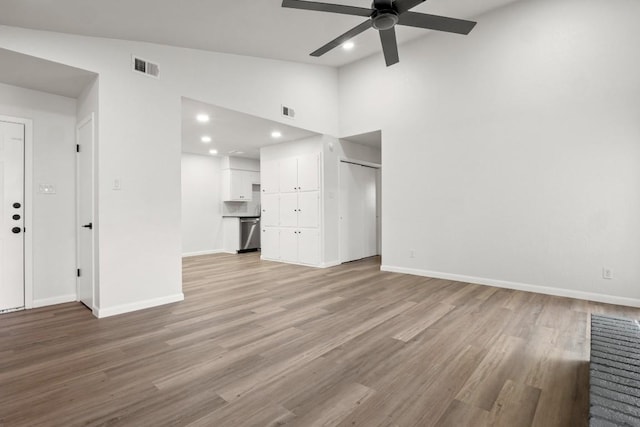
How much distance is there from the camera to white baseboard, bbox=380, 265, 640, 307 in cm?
344

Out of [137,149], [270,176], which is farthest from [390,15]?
[270,176]

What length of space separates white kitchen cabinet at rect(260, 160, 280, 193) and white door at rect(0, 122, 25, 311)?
3787 millimetres

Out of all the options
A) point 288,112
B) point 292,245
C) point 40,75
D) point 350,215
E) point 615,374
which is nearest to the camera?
point 615,374

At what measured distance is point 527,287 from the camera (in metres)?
4.00

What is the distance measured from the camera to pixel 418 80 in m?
4.95

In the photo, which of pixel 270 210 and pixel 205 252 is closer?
pixel 270 210

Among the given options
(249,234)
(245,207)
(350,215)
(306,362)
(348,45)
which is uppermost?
(348,45)

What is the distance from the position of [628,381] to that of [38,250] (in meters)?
5.12

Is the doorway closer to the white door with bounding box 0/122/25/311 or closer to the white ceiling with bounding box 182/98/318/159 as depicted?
the white ceiling with bounding box 182/98/318/159

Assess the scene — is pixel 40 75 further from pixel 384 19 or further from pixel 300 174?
pixel 300 174

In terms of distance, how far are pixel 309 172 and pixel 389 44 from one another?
2.95 meters

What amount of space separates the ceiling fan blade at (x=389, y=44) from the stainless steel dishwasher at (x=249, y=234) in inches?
213

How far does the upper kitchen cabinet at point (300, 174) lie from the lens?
18.7 feet

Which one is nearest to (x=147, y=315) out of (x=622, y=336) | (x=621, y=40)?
(x=622, y=336)
